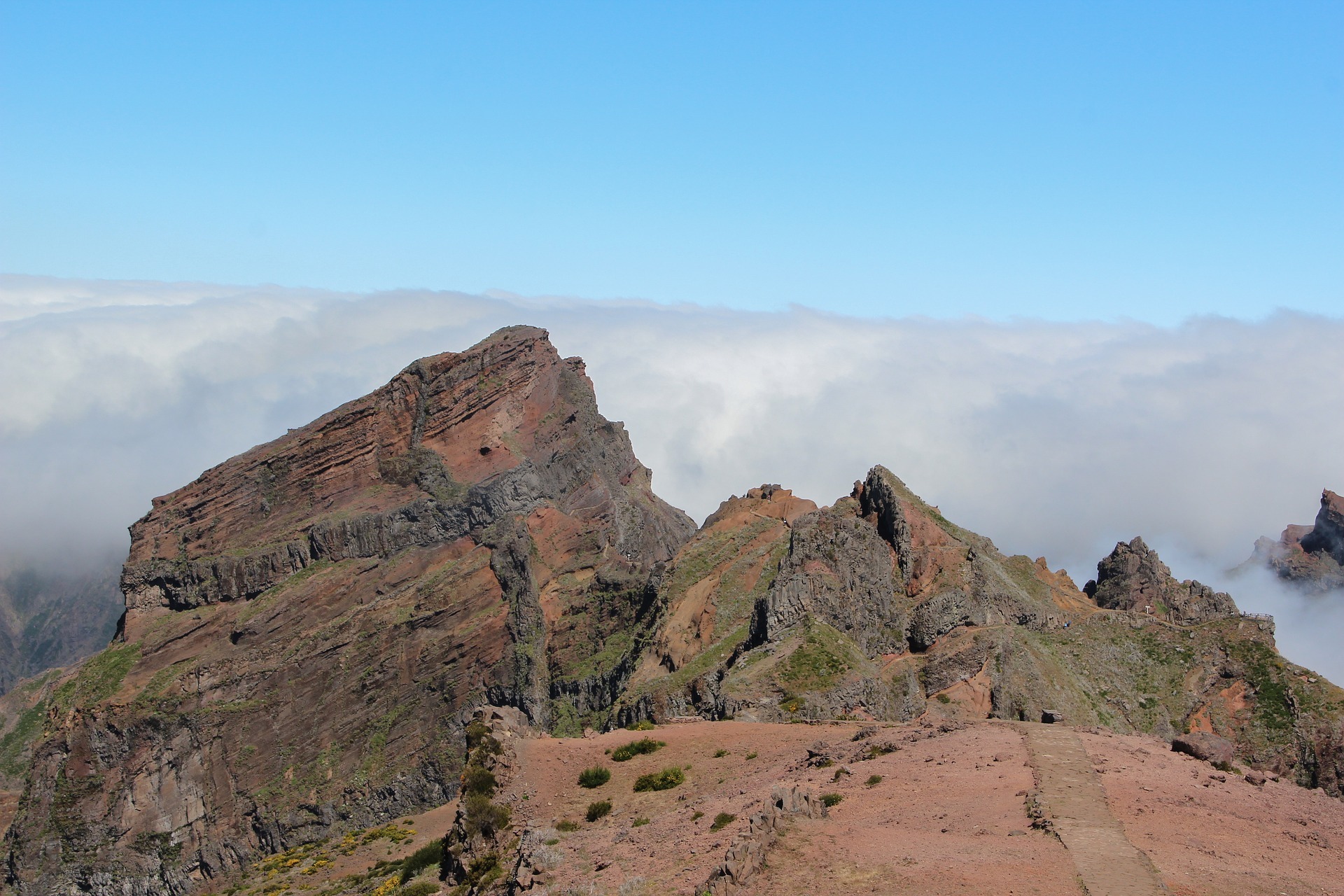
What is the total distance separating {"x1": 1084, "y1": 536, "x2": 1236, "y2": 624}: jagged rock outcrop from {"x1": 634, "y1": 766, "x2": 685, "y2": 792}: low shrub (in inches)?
2585

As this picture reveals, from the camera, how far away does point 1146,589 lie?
413ft

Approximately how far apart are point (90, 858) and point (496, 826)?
10600cm

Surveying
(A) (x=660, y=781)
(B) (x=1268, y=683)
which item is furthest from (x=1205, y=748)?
(B) (x=1268, y=683)

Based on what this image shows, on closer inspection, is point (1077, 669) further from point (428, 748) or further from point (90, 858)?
point (90, 858)

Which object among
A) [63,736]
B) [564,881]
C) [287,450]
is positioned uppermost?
[564,881]

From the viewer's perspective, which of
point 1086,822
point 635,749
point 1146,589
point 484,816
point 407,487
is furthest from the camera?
point 407,487

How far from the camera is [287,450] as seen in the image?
169 m

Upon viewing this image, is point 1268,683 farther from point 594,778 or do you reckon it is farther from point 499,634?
point 499,634

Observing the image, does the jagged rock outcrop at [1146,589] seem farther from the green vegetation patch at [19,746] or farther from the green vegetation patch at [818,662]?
the green vegetation patch at [19,746]

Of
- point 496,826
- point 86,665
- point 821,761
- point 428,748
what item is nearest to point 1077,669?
point 821,761

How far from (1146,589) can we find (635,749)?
263 ft

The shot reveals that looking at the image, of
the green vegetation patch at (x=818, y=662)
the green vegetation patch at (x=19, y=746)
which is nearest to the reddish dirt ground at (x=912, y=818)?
the green vegetation patch at (x=818, y=662)

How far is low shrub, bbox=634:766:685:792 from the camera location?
57062 mm

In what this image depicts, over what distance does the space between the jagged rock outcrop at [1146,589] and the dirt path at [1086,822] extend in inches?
2466
